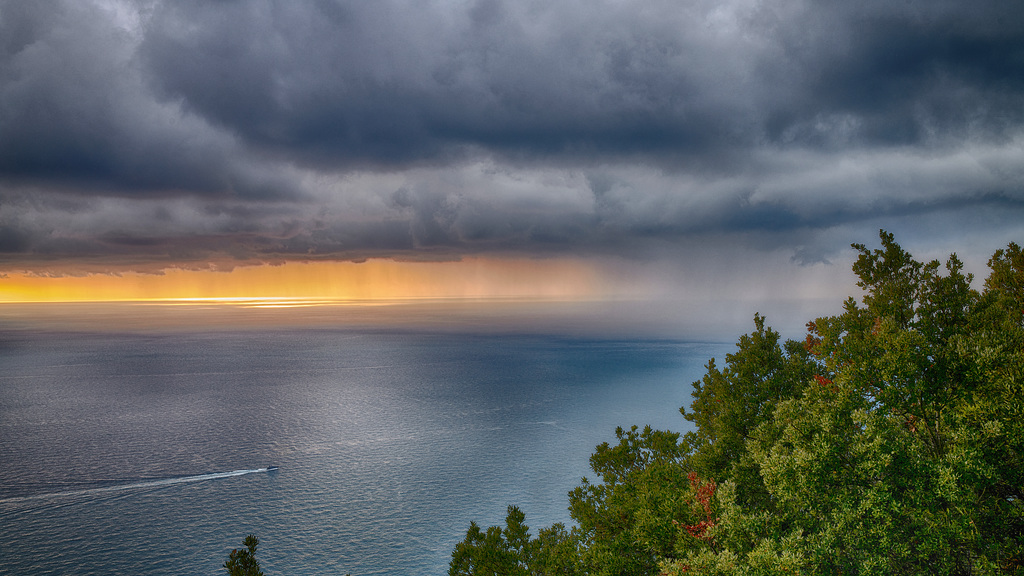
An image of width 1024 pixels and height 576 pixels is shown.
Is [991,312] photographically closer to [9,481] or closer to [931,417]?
[931,417]

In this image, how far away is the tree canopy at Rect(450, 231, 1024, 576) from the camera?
14977mm

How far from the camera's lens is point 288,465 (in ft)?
279

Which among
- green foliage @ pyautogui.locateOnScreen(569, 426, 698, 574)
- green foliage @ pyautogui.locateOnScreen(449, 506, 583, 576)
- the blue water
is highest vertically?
green foliage @ pyautogui.locateOnScreen(569, 426, 698, 574)

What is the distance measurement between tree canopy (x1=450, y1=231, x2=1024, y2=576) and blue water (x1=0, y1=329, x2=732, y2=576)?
1684 inches

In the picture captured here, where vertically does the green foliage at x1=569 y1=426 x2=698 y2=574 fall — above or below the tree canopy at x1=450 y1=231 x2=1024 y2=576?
below

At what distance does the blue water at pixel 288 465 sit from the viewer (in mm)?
57812

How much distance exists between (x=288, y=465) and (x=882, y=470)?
89.1m

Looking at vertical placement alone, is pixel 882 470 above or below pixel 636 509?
above

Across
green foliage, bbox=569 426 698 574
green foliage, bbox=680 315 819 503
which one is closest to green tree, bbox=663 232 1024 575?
green foliage, bbox=569 426 698 574

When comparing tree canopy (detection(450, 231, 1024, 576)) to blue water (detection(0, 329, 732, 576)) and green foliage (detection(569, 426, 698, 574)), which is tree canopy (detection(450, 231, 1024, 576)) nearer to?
green foliage (detection(569, 426, 698, 574))

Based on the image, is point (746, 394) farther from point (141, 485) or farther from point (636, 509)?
point (141, 485)

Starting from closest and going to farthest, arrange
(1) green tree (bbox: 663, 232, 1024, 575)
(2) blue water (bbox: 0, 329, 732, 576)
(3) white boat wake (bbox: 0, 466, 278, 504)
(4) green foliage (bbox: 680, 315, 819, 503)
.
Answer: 1. (1) green tree (bbox: 663, 232, 1024, 575)
2. (4) green foliage (bbox: 680, 315, 819, 503)
3. (2) blue water (bbox: 0, 329, 732, 576)
4. (3) white boat wake (bbox: 0, 466, 278, 504)

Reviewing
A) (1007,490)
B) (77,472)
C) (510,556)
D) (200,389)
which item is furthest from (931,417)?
(200,389)

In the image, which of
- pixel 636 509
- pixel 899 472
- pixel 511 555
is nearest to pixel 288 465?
pixel 511 555
